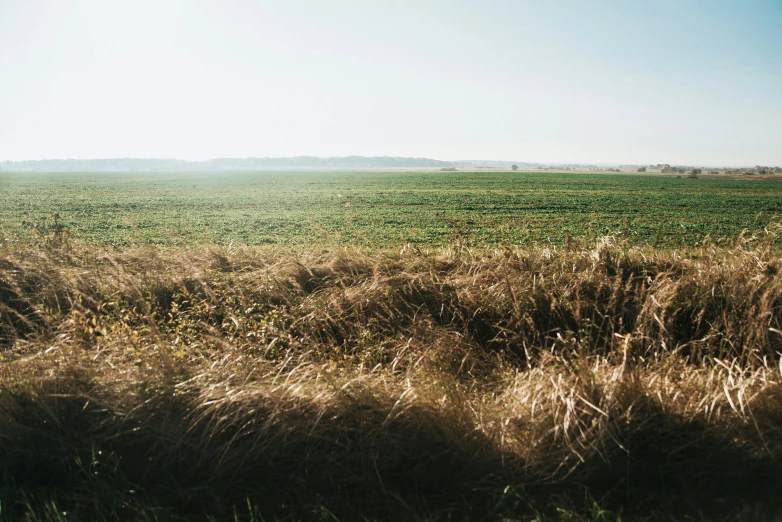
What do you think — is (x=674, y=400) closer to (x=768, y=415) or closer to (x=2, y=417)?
(x=768, y=415)

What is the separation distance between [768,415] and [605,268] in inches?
133

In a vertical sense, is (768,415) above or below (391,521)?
above

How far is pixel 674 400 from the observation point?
3.41 metres

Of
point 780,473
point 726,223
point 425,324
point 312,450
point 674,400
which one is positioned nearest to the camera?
point 780,473

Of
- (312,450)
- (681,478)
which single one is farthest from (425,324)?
(681,478)

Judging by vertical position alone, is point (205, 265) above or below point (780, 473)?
above

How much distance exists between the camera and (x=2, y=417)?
3.46 m

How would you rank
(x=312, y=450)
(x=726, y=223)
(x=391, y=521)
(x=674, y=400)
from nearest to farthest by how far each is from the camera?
1. (x=391, y=521)
2. (x=312, y=450)
3. (x=674, y=400)
4. (x=726, y=223)

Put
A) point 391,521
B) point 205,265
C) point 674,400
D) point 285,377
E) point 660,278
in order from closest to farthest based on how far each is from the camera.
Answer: point 391,521 → point 674,400 → point 285,377 → point 660,278 → point 205,265

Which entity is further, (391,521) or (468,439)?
(468,439)

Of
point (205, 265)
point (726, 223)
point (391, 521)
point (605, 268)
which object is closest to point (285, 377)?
point (391, 521)

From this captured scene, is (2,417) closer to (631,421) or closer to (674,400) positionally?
(631,421)

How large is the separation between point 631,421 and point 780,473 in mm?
896

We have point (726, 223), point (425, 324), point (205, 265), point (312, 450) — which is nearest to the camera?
point (312, 450)
